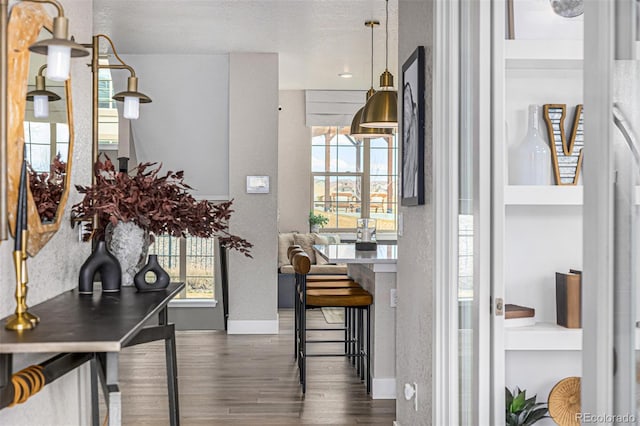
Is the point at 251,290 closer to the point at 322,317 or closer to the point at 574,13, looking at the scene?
the point at 322,317

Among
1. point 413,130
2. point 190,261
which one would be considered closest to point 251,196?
point 190,261

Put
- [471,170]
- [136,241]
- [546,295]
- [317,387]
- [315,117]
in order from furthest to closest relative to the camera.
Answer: [315,117]
[317,387]
[136,241]
[471,170]
[546,295]

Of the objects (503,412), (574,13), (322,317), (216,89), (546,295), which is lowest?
(322,317)

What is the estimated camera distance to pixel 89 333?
74.8 inches

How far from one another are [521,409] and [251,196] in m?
4.86

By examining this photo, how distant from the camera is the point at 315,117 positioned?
9531mm

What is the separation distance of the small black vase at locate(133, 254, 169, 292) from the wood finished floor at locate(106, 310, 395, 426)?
1176 mm

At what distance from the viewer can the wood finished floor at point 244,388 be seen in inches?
162

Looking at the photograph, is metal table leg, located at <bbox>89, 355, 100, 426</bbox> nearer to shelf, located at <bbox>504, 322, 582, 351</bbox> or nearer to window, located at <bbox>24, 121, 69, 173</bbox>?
window, located at <bbox>24, 121, 69, 173</bbox>

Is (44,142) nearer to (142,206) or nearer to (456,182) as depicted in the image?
(142,206)

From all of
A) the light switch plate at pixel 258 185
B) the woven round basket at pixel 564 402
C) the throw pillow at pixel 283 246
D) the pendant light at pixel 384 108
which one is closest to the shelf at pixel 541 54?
the woven round basket at pixel 564 402

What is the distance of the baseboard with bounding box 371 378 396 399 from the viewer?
181 inches

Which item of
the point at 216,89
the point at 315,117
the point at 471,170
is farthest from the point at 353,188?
the point at 471,170

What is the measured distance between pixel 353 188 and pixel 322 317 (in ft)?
8.70
